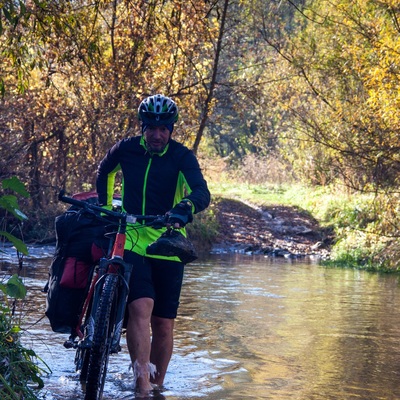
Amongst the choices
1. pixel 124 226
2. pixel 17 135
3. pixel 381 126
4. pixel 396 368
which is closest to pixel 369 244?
pixel 381 126

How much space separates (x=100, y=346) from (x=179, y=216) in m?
0.93

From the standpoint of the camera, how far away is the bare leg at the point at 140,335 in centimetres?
636

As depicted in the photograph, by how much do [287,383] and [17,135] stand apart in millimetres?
12005

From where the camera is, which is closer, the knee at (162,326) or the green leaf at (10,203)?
the green leaf at (10,203)

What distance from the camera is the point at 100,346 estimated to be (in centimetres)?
581

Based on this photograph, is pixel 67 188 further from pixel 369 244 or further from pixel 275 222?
pixel 275 222

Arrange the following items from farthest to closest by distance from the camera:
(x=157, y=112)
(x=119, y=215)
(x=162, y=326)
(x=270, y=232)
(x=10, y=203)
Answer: (x=270, y=232), (x=162, y=326), (x=157, y=112), (x=119, y=215), (x=10, y=203)

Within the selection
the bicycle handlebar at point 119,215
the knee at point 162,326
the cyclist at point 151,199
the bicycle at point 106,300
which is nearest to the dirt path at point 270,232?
the knee at point 162,326

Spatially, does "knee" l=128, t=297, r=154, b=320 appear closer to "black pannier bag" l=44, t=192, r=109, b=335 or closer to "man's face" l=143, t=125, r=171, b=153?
"black pannier bag" l=44, t=192, r=109, b=335

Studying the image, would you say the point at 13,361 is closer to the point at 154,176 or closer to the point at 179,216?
the point at 179,216

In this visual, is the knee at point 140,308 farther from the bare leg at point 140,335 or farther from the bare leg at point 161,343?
the bare leg at point 161,343

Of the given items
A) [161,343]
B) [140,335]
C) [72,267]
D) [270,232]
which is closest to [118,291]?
[140,335]

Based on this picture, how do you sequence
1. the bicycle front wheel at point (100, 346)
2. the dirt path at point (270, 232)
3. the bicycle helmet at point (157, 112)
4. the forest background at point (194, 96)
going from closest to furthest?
the bicycle front wheel at point (100, 346) → the bicycle helmet at point (157, 112) → the forest background at point (194, 96) → the dirt path at point (270, 232)

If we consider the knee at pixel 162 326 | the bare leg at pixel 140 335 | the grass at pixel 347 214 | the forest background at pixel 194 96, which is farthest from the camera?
the grass at pixel 347 214
